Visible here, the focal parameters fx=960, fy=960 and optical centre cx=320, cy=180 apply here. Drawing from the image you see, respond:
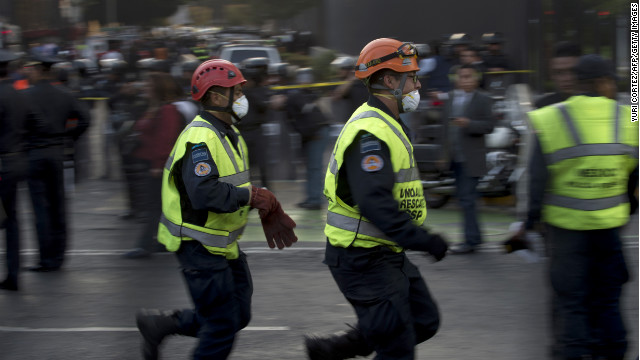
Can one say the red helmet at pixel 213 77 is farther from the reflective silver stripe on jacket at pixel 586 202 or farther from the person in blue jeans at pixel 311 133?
the person in blue jeans at pixel 311 133

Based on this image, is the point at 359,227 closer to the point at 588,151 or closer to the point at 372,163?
the point at 372,163

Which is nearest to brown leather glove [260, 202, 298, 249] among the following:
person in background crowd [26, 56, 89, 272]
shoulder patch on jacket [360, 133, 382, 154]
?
shoulder patch on jacket [360, 133, 382, 154]

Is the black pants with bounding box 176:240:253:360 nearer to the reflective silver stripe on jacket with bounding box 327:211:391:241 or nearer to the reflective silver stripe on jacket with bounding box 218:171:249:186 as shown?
the reflective silver stripe on jacket with bounding box 218:171:249:186

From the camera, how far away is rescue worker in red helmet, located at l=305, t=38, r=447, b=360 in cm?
431

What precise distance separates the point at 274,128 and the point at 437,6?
11.1 m

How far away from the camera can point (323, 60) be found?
25016 millimetres

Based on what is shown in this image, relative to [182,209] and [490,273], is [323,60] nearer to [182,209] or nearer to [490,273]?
[490,273]

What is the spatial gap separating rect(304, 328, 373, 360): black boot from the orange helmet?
1329 millimetres

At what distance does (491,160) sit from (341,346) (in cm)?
690

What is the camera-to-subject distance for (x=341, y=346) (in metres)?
4.90

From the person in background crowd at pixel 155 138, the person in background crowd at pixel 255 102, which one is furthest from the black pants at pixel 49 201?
the person in background crowd at pixel 255 102

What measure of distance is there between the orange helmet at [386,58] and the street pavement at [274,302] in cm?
214

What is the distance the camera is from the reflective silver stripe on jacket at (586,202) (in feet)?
16.3

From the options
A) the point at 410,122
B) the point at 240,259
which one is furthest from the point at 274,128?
the point at 240,259
